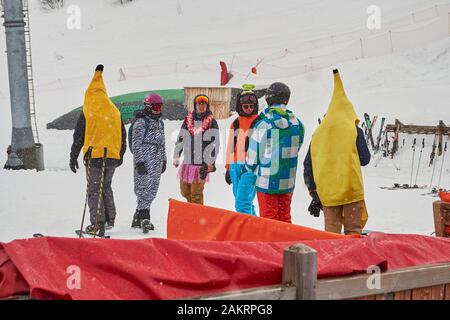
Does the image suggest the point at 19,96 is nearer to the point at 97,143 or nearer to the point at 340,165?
the point at 97,143

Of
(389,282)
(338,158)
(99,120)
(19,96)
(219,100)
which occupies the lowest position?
(389,282)

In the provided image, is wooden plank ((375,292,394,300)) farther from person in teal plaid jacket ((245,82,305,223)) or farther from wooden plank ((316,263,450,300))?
person in teal plaid jacket ((245,82,305,223))

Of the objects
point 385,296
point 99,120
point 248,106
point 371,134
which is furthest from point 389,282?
point 371,134

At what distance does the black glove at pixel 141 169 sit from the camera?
8.41 m

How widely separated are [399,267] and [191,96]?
19009 millimetres

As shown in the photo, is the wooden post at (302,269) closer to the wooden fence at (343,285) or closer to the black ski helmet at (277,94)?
the wooden fence at (343,285)

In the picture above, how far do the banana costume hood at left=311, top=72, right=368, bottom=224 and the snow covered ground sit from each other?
3944 mm

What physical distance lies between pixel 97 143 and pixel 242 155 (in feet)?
4.96

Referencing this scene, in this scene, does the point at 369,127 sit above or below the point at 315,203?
above

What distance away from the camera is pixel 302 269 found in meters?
2.72

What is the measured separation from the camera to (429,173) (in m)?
15.0

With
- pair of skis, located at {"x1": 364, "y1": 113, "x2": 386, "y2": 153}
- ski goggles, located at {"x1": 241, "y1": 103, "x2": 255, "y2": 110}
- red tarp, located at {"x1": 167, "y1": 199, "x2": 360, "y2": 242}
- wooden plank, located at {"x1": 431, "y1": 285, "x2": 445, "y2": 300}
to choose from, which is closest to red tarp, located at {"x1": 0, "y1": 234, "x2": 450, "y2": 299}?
wooden plank, located at {"x1": 431, "y1": 285, "x2": 445, "y2": 300}

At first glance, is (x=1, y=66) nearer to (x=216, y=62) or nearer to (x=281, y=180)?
(x=216, y=62)

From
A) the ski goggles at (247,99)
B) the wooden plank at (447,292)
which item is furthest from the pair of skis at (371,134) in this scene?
the wooden plank at (447,292)
